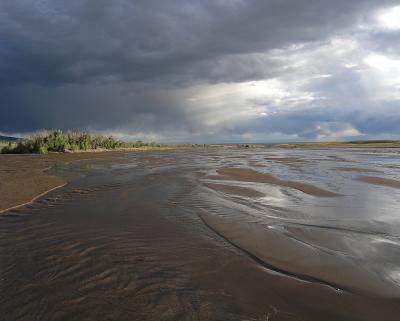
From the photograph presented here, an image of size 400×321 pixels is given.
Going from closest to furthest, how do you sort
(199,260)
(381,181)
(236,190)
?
(199,260), (236,190), (381,181)

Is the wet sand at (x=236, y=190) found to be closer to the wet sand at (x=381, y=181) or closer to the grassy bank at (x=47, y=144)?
the wet sand at (x=381, y=181)

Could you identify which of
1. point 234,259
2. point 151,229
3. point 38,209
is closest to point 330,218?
point 234,259

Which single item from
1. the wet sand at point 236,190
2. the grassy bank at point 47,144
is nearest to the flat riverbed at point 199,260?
the wet sand at point 236,190

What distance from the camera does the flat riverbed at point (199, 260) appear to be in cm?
342

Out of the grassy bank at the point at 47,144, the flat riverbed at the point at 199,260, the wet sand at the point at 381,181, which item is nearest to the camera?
the flat riverbed at the point at 199,260

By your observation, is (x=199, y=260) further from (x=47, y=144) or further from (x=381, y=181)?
(x=47, y=144)

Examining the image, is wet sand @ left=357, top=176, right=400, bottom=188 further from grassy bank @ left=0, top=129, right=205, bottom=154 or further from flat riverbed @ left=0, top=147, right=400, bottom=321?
grassy bank @ left=0, top=129, right=205, bottom=154

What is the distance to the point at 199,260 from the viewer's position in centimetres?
476

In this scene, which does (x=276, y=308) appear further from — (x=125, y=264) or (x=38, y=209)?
(x=38, y=209)

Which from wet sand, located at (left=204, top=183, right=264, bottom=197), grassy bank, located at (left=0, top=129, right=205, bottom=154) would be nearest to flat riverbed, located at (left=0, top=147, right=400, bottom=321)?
wet sand, located at (left=204, top=183, right=264, bottom=197)

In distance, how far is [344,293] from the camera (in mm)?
3818

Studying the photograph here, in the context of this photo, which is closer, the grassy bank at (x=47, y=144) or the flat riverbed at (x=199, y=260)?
the flat riverbed at (x=199, y=260)

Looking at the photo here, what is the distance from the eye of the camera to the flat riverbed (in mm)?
3416

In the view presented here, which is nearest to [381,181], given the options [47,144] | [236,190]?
[236,190]
